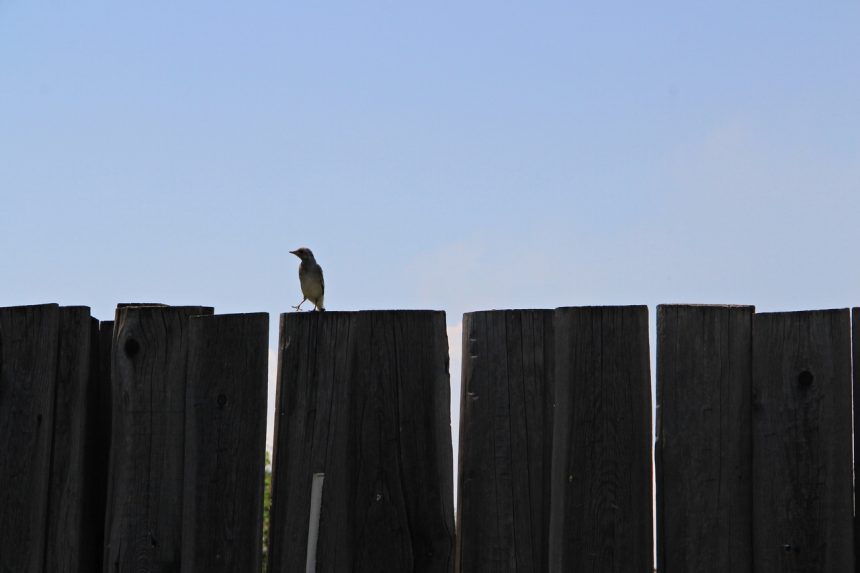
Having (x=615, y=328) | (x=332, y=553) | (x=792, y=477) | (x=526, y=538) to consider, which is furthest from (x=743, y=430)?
(x=332, y=553)

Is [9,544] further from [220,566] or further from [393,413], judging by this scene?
[393,413]

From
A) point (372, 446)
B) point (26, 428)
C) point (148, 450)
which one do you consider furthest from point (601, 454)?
point (26, 428)

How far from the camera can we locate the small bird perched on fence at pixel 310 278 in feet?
50.1

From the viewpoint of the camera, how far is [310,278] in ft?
50.0

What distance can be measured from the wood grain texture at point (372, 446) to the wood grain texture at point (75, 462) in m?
0.87

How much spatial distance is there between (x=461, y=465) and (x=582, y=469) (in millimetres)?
453

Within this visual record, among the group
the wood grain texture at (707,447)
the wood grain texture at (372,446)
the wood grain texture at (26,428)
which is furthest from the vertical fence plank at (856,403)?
the wood grain texture at (26,428)

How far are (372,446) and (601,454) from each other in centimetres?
84

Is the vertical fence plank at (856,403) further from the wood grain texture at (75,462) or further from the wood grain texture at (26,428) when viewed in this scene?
the wood grain texture at (26,428)

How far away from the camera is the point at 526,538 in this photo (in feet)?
12.9

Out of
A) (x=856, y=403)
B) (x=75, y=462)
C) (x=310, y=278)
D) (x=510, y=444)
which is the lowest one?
(x=75, y=462)

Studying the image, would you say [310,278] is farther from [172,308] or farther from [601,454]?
[601,454]

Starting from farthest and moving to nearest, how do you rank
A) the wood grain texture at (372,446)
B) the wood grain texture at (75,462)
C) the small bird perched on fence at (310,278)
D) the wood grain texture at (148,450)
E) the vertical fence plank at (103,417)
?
the small bird perched on fence at (310,278) → the vertical fence plank at (103,417) → the wood grain texture at (75,462) → the wood grain texture at (148,450) → the wood grain texture at (372,446)

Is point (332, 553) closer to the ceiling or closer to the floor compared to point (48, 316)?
closer to the floor
